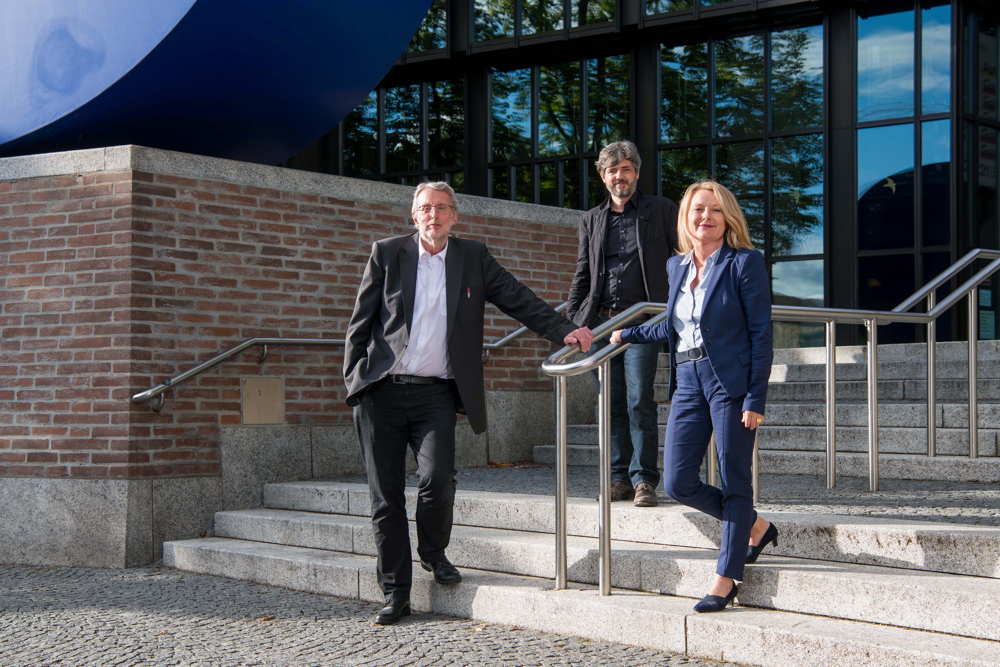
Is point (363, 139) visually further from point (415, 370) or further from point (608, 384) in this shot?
point (608, 384)

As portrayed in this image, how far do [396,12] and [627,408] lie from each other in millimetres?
4012

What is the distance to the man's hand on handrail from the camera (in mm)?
4691

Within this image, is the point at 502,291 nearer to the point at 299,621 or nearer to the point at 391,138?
the point at 299,621

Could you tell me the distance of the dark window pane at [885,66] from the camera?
1335 cm

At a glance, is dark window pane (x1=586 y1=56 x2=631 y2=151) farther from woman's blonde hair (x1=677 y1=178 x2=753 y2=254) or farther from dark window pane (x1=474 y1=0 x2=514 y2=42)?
woman's blonde hair (x1=677 y1=178 x2=753 y2=254)

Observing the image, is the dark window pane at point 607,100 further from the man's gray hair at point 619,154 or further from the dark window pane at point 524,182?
the man's gray hair at point 619,154

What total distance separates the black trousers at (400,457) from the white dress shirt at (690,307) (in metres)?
1.09

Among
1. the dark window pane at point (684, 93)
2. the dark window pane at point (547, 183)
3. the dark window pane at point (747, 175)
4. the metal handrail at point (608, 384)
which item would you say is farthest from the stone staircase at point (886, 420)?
the dark window pane at point (547, 183)

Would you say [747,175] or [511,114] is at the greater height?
[511,114]

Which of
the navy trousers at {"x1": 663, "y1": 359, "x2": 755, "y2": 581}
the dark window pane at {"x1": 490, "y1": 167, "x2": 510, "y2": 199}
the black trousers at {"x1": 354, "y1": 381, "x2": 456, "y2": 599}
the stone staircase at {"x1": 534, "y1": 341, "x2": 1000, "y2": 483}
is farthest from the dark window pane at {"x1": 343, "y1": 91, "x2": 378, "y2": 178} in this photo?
the navy trousers at {"x1": 663, "y1": 359, "x2": 755, "y2": 581}

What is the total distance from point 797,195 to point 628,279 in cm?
922

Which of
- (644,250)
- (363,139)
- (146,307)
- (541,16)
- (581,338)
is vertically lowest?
(581,338)

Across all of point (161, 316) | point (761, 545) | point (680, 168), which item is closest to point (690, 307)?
point (761, 545)

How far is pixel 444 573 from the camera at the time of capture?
4.88m
